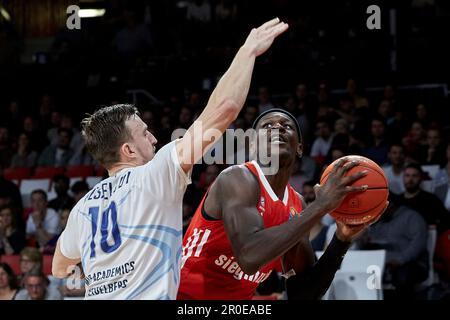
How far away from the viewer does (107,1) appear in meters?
16.1

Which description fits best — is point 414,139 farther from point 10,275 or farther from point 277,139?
point 277,139

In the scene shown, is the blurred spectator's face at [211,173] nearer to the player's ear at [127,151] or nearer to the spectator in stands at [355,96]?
the spectator in stands at [355,96]

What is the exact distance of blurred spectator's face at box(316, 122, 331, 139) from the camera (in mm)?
11180

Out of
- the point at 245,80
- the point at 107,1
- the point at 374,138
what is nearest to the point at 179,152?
the point at 245,80

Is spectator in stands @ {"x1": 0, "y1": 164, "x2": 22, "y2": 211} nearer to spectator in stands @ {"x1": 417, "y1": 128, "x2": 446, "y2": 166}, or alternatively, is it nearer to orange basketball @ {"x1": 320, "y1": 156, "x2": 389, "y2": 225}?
spectator in stands @ {"x1": 417, "y1": 128, "x2": 446, "y2": 166}

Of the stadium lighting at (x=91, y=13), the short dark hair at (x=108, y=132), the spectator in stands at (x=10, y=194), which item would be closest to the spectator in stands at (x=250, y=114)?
the spectator in stands at (x=10, y=194)

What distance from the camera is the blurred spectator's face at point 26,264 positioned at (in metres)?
9.09

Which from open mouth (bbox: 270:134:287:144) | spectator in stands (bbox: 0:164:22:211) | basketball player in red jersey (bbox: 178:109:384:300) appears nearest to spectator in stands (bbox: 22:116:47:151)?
spectator in stands (bbox: 0:164:22:211)

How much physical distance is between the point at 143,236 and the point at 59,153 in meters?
9.02

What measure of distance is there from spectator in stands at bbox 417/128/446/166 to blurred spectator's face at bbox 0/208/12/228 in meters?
5.22

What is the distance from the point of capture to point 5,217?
10375mm

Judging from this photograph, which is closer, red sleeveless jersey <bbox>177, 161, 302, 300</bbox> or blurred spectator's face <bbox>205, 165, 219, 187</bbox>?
red sleeveless jersey <bbox>177, 161, 302, 300</bbox>

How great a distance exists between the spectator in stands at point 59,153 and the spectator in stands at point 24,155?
14cm

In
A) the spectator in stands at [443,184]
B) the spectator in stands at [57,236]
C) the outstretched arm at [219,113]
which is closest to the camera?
the outstretched arm at [219,113]
